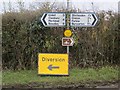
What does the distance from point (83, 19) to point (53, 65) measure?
1518 mm

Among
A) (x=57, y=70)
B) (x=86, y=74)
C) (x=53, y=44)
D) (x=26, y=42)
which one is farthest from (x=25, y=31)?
(x=86, y=74)

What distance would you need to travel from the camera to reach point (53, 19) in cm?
705

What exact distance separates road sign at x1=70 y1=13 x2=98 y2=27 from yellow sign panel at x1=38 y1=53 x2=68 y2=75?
1.00 meters

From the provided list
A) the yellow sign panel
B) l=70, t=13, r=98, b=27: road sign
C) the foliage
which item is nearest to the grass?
the yellow sign panel

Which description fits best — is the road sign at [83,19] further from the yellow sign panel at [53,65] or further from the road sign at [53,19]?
the yellow sign panel at [53,65]

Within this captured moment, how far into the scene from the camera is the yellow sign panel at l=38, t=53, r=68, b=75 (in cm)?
703

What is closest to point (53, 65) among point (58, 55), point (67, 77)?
point (58, 55)

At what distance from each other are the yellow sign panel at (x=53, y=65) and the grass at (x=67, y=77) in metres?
0.16

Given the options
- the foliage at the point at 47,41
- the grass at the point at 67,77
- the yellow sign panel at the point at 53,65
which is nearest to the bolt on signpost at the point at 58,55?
the yellow sign panel at the point at 53,65

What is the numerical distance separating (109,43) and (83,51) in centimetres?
90

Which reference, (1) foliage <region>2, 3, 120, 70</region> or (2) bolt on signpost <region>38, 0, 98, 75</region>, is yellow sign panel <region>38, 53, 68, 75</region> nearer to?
(2) bolt on signpost <region>38, 0, 98, 75</region>

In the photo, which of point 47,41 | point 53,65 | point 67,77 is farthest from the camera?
point 47,41

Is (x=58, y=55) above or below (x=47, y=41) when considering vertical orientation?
below

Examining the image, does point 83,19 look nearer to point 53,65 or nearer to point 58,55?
point 58,55
